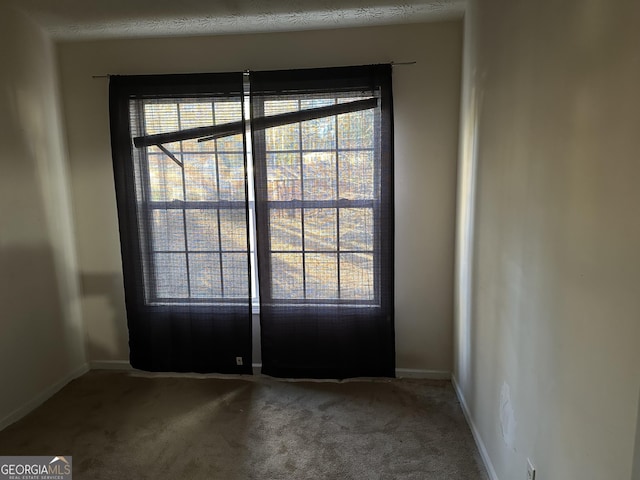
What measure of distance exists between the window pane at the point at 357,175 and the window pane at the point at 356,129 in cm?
7

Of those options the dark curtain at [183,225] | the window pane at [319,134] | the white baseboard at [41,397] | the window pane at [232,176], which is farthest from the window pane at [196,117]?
the white baseboard at [41,397]

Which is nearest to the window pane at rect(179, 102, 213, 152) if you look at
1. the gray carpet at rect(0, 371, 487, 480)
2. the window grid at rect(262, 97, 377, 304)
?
the window grid at rect(262, 97, 377, 304)

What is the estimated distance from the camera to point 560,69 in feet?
4.02

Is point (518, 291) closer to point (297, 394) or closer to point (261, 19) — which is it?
point (297, 394)

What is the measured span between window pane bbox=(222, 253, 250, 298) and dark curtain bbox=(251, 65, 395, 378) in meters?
0.12

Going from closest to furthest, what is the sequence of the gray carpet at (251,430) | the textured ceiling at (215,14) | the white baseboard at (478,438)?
the white baseboard at (478,438), the gray carpet at (251,430), the textured ceiling at (215,14)

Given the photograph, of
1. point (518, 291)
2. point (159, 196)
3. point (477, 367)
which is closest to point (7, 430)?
point (159, 196)

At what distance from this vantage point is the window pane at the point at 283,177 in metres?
2.73

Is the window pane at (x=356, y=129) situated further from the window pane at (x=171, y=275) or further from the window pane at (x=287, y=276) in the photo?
the window pane at (x=171, y=275)

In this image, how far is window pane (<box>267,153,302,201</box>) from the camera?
273cm

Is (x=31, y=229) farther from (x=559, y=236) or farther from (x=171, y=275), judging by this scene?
(x=559, y=236)

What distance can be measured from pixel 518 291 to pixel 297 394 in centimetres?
172

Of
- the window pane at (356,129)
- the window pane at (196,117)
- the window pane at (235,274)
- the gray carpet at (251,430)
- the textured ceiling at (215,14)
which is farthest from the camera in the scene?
the window pane at (235,274)

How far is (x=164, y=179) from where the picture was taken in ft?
9.30
